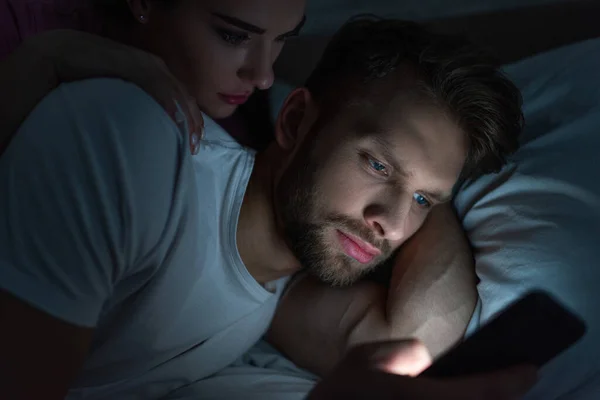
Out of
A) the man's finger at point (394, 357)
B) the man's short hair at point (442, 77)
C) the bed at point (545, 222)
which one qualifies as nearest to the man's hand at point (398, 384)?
the man's finger at point (394, 357)

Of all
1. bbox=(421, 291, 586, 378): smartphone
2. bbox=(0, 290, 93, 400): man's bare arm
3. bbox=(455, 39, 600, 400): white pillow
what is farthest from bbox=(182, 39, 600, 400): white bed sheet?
bbox=(0, 290, 93, 400): man's bare arm

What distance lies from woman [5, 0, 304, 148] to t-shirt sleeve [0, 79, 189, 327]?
13 centimetres

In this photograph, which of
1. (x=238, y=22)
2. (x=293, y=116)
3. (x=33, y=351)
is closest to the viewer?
(x=33, y=351)

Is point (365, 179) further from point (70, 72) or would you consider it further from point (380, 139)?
point (70, 72)

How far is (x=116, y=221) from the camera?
42cm

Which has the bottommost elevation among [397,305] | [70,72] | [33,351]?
[397,305]

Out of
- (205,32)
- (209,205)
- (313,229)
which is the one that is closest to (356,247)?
(313,229)

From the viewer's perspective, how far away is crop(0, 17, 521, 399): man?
0.40m

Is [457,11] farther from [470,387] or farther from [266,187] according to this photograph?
[470,387]

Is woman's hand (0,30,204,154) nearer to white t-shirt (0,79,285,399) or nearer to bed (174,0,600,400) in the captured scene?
white t-shirt (0,79,285,399)

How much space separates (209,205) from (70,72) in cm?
18

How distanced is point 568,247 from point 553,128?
0.52 feet

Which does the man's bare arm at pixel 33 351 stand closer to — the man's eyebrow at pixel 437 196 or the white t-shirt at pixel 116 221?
the white t-shirt at pixel 116 221

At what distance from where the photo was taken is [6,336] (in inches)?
15.2
